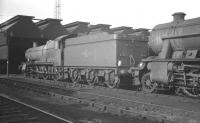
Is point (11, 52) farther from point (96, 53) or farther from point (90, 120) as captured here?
point (90, 120)

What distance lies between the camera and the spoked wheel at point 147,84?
11.4m

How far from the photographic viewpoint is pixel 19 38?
28.6 meters

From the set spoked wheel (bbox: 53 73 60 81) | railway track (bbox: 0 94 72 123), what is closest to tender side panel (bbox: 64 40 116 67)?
spoked wheel (bbox: 53 73 60 81)

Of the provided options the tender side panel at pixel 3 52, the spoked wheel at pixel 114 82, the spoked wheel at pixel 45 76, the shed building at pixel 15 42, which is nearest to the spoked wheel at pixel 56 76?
the spoked wheel at pixel 45 76

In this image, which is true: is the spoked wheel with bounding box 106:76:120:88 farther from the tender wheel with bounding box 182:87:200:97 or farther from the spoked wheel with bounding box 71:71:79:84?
the tender wheel with bounding box 182:87:200:97

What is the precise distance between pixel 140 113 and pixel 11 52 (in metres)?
23.5

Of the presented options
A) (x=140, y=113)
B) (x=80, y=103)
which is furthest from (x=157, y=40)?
(x=140, y=113)

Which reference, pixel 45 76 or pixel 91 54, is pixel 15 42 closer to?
pixel 45 76

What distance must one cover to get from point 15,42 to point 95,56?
16.4 m

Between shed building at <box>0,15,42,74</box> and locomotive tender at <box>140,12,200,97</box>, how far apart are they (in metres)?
19.1

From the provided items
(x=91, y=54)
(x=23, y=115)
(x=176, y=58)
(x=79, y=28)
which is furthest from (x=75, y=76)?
(x=79, y=28)

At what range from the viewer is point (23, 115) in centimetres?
712

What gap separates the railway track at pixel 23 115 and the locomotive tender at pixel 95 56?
19.3 feet

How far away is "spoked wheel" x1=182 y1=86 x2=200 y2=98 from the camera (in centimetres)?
951
